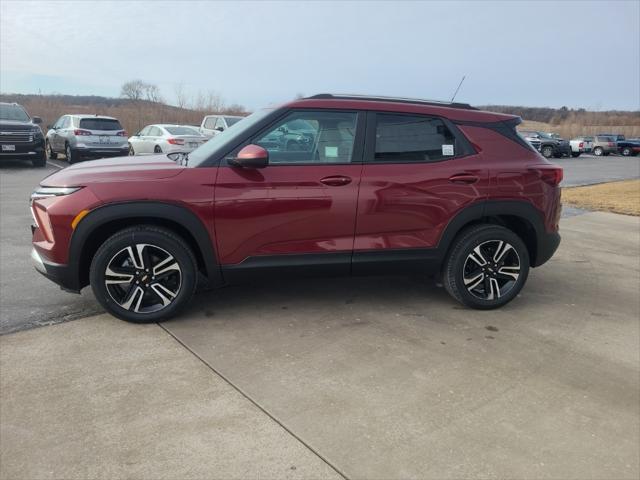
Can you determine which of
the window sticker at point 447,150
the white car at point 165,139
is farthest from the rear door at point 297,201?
the white car at point 165,139

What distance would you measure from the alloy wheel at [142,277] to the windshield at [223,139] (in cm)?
77

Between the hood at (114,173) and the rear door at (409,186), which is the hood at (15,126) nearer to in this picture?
the hood at (114,173)

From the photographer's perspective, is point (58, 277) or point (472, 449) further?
point (58, 277)

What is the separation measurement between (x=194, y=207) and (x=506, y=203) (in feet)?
8.62

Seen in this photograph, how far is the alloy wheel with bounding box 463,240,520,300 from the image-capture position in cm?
445

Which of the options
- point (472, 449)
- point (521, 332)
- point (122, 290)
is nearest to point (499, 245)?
point (521, 332)

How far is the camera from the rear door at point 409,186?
4.13 m

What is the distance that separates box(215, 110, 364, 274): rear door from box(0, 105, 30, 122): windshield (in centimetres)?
1409

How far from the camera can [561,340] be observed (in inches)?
156

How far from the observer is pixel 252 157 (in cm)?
373

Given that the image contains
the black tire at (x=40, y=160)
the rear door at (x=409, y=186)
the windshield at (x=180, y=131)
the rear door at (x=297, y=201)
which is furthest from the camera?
the windshield at (x=180, y=131)

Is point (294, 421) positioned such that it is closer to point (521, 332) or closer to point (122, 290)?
point (122, 290)

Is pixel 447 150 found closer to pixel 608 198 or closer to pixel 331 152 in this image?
pixel 331 152

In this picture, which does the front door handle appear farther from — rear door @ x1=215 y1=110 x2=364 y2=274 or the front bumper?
the front bumper
